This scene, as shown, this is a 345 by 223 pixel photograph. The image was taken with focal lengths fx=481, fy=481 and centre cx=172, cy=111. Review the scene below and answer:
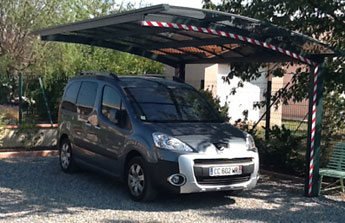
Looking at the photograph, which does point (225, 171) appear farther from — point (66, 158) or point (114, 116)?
point (66, 158)

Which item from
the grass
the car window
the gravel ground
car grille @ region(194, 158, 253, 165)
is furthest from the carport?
the grass

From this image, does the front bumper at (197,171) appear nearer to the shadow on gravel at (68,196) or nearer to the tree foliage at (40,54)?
the shadow on gravel at (68,196)

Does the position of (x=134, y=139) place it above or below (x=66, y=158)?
above

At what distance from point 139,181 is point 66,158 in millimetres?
2899

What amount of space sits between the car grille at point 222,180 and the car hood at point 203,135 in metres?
0.44

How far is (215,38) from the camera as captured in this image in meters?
9.07

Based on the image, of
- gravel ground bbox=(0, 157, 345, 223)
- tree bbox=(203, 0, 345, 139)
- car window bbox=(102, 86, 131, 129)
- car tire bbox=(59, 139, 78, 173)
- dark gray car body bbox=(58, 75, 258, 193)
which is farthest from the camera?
car tire bbox=(59, 139, 78, 173)

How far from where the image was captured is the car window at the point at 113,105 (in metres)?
7.94

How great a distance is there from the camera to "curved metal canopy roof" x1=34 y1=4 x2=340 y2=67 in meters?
7.25

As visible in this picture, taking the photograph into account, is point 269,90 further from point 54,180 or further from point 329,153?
point 54,180

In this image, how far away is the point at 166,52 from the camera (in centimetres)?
1137

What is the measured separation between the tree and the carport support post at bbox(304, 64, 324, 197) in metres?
1.24

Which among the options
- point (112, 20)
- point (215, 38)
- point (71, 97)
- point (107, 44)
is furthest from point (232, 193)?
point (107, 44)

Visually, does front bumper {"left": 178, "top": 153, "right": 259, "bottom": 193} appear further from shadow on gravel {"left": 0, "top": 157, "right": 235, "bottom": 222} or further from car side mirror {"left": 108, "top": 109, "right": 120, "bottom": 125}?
car side mirror {"left": 108, "top": 109, "right": 120, "bottom": 125}
